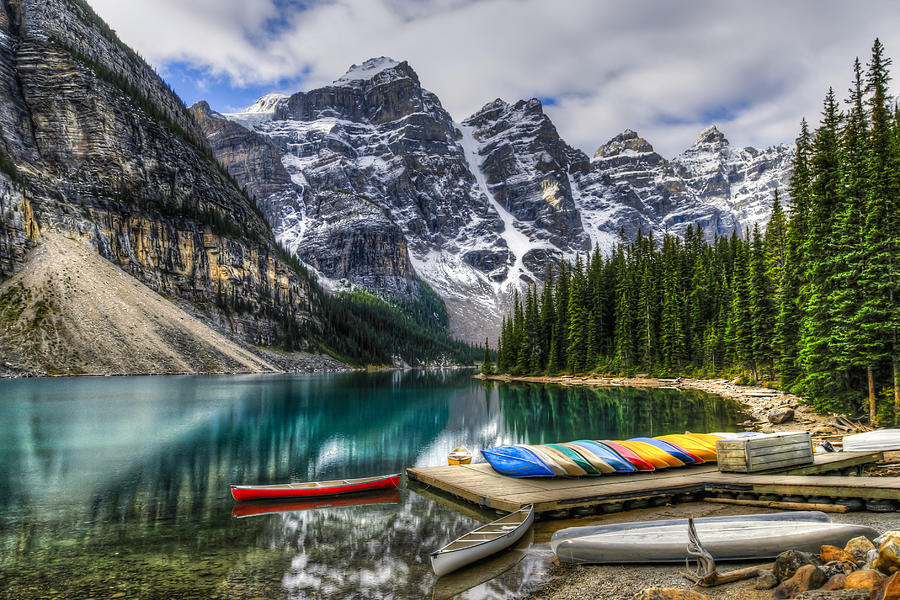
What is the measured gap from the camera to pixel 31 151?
116 metres

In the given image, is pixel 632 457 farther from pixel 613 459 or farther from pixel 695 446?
pixel 695 446

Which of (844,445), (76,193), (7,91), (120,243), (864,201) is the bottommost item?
(844,445)

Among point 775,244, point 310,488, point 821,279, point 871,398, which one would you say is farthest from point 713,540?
point 775,244

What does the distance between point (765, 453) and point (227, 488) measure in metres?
19.6

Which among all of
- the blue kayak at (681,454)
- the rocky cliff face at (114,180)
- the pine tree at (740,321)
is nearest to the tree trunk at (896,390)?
the blue kayak at (681,454)

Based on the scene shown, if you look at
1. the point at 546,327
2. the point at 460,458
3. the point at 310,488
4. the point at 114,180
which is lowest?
the point at 310,488

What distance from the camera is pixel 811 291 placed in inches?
1250

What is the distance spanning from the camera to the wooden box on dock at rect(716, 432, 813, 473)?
56.2 ft

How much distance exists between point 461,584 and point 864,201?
29.5 m

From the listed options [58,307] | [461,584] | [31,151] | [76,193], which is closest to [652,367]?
[461,584]

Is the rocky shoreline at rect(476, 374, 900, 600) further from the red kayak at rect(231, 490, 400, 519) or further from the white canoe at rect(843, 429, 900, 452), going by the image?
the red kayak at rect(231, 490, 400, 519)

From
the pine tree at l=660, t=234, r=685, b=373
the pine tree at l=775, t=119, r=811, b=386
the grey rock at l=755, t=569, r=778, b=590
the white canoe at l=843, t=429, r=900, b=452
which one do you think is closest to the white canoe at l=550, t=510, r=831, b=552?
the grey rock at l=755, t=569, r=778, b=590

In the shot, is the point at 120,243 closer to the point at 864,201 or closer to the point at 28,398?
the point at 28,398

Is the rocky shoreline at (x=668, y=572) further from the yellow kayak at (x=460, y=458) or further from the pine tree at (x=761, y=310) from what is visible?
the pine tree at (x=761, y=310)
